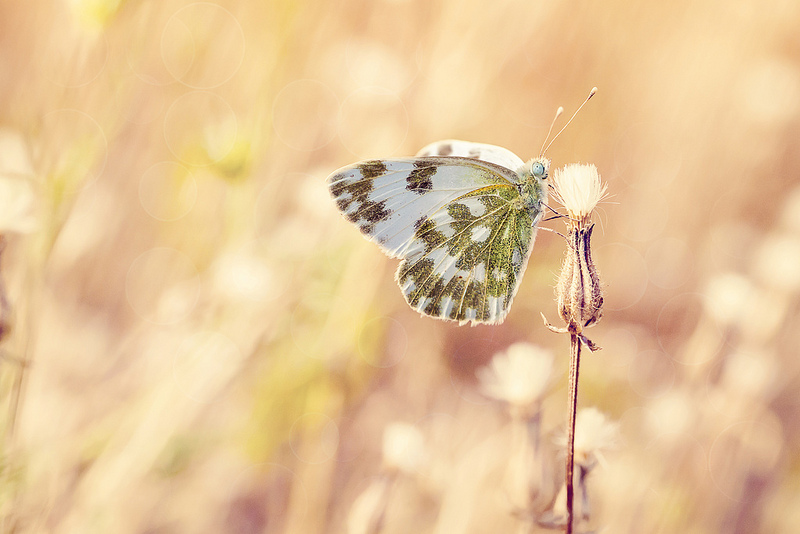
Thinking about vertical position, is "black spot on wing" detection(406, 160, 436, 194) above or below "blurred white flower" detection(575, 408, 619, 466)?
above

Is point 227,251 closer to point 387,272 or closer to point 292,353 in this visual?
point 292,353

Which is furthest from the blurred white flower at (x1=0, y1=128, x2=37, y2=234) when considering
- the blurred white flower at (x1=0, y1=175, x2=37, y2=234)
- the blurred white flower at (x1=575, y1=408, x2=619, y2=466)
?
the blurred white flower at (x1=575, y1=408, x2=619, y2=466)

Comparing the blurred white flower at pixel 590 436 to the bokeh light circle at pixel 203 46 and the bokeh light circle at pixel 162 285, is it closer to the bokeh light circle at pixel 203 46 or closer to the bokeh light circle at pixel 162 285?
the bokeh light circle at pixel 162 285

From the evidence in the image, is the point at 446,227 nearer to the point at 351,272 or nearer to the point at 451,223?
the point at 451,223

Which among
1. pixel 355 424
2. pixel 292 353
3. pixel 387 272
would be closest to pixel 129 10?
pixel 292 353

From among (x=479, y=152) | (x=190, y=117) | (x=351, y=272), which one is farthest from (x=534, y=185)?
(x=190, y=117)

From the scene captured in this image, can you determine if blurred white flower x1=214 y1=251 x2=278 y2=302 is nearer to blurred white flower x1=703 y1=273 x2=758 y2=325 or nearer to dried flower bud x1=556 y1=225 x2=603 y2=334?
dried flower bud x1=556 y1=225 x2=603 y2=334
